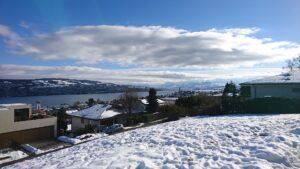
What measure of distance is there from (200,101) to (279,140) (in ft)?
60.3

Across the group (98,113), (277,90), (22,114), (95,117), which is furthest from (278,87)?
(22,114)

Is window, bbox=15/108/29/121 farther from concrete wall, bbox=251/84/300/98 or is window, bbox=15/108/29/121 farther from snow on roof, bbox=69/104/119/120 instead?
concrete wall, bbox=251/84/300/98

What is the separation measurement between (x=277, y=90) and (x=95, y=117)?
23.4 m

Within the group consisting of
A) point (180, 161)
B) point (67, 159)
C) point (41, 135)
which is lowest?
point (41, 135)

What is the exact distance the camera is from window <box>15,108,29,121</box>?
32756 mm

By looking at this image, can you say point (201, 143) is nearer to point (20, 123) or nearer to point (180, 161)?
point (180, 161)

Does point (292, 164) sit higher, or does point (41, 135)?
point (292, 164)

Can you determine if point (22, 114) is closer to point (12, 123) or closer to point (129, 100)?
point (12, 123)

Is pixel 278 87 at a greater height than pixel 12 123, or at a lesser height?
greater

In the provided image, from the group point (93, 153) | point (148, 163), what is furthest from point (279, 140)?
point (93, 153)

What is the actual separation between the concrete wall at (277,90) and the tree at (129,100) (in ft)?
74.6

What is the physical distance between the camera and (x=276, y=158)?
7.23 metres

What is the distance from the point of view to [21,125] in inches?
1252

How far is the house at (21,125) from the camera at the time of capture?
30234 mm
